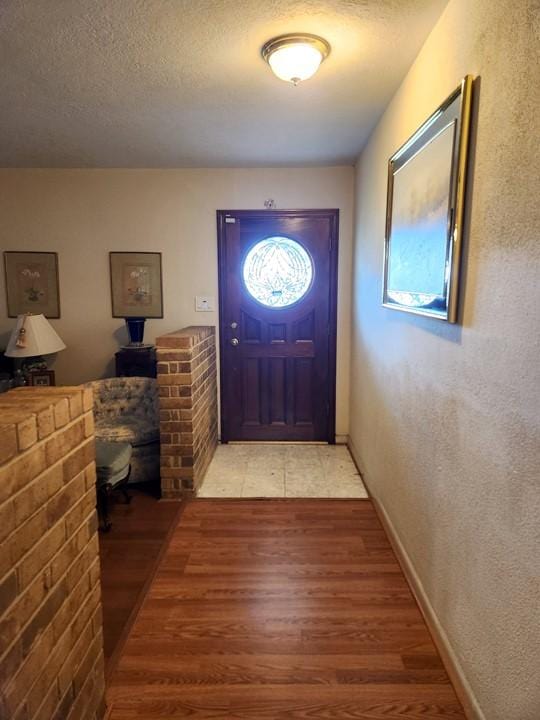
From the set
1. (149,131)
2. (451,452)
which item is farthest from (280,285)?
(451,452)

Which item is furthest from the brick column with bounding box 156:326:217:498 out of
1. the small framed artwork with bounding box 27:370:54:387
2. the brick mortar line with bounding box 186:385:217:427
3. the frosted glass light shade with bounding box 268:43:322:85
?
the frosted glass light shade with bounding box 268:43:322:85

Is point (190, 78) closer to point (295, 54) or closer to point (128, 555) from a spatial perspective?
Answer: point (295, 54)

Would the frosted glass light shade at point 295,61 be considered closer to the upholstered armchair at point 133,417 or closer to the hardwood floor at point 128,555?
the upholstered armchair at point 133,417

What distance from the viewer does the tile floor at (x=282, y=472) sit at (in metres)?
2.83

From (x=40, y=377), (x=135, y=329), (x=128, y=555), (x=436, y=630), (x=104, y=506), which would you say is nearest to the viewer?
(x=436, y=630)

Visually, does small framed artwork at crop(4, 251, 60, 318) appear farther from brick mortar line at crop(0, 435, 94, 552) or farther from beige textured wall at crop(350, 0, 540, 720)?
beige textured wall at crop(350, 0, 540, 720)

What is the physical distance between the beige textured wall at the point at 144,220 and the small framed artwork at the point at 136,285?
6cm

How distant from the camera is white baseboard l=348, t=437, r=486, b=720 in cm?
130

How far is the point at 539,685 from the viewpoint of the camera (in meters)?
0.96

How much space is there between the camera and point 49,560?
1005mm

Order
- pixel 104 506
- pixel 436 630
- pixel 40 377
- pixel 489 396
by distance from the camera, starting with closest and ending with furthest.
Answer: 1. pixel 489 396
2. pixel 436 630
3. pixel 104 506
4. pixel 40 377

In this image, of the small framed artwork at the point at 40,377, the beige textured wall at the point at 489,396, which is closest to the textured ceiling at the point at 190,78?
the beige textured wall at the point at 489,396

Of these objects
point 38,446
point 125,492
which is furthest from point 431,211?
point 125,492

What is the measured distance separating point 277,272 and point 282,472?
5.48 feet
